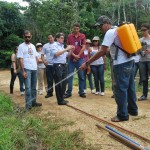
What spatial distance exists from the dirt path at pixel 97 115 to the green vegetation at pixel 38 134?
22 centimetres

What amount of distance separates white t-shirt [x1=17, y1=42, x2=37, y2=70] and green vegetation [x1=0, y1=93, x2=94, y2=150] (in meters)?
1.40

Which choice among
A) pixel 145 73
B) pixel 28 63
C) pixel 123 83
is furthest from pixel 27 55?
pixel 145 73

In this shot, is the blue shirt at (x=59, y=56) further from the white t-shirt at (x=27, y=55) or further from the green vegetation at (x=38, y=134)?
the green vegetation at (x=38, y=134)

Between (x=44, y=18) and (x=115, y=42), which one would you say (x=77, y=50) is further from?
(x=44, y=18)

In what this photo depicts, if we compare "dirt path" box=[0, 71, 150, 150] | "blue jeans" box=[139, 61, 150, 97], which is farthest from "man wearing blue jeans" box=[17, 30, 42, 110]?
"blue jeans" box=[139, 61, 150, 97]

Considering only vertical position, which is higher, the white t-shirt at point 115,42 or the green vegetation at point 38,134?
the white t-shirt at point 115,42

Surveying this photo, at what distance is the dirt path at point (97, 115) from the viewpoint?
527 cm

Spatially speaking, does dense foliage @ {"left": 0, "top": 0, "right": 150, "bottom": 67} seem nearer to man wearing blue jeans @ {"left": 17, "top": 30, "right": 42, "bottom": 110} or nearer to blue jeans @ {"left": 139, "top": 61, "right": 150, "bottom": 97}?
blue jeans @ {"left": 139, "top": 61, "right": 150, "bottom": 97}

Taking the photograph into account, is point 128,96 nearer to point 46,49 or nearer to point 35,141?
point 35,141

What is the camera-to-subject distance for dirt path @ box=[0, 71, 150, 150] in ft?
17.3

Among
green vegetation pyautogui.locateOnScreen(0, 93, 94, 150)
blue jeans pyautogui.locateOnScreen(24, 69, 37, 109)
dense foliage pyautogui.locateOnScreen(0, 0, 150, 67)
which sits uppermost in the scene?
dense foliage pyautogui.locateOnScreen(0, 0, 150, 67)

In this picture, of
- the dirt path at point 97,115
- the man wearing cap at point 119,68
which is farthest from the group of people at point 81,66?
the dirt path at point 97,115

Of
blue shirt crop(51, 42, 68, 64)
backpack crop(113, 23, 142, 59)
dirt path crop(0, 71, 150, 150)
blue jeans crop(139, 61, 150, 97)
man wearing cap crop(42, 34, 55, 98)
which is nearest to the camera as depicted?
dirt path crop(0, 71, 150, 150)

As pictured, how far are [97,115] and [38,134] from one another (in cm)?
179
